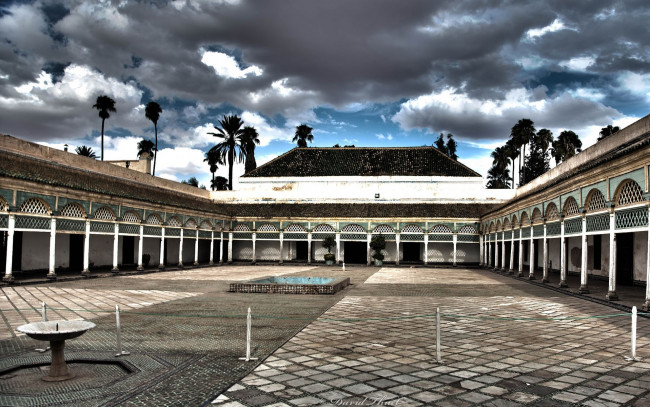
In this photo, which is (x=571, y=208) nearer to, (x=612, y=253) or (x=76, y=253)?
(x=612, y=253)

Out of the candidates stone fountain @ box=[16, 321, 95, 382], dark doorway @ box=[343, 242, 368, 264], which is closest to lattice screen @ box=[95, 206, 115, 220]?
stone fountain @ box=[16, 321, 95, 382]

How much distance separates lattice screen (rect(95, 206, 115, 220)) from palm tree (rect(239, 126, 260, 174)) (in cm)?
3088

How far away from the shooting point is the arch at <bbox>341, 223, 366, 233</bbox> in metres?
35.5

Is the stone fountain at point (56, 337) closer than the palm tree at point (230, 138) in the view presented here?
Yes

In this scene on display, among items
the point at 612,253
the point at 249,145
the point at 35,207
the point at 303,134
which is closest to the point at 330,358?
the point at 612,253

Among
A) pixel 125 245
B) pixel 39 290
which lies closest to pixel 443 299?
pixel 39 290

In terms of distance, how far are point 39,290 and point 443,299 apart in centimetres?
1249

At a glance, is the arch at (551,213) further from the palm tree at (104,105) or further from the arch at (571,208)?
the palm tree at (104,105)

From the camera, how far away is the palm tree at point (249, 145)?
52.3m

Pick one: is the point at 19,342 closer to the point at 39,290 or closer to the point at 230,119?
the point at 39,290

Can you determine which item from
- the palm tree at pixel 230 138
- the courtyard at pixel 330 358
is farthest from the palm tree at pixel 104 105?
the courtyard at pixel 330 358

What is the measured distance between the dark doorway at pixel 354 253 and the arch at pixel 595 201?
24.4 meters

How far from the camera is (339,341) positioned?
7836 mm

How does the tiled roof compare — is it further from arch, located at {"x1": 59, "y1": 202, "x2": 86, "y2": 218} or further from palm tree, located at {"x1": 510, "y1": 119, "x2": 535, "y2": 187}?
arch, located at {"x1": 59, "y1": 202, "x2": 86, "y2": 218}
